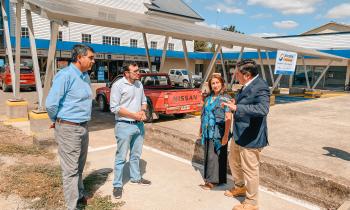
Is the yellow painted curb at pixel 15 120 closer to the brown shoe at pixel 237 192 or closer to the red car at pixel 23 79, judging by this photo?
the brown shoe at pixel 237 192

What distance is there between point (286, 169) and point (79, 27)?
107 feet

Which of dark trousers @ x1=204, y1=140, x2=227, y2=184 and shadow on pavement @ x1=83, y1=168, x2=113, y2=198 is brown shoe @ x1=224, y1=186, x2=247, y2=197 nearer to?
dark trousers @ x1=204, y1=140, x2=227, y2=184

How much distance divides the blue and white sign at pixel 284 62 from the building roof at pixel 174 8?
1024 inches

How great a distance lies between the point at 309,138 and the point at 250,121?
5.42 m

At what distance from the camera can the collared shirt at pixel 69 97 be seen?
329 centimetres

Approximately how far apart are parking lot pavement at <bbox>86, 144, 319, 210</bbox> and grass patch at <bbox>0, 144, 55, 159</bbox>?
1087 millimetres

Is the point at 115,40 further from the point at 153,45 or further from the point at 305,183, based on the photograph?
the point at 305,183

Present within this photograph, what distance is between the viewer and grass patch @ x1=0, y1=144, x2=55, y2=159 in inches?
231

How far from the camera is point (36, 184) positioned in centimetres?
435

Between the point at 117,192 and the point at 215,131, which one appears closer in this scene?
the point at 117,192

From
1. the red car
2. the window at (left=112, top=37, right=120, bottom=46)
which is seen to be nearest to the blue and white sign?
the red car

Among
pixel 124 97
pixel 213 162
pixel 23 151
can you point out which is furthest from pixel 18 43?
pixel 213 162

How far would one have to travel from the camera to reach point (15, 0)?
8484 mm

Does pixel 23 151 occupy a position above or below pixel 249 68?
below
